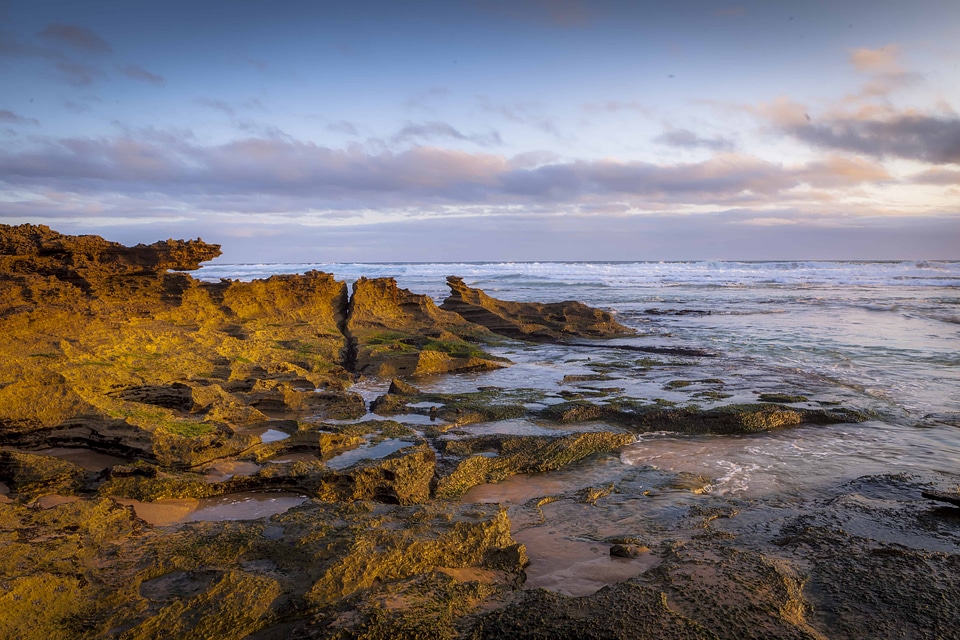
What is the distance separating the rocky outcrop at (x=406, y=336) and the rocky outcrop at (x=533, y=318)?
814mm

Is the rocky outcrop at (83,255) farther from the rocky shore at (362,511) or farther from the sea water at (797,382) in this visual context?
the sea water at (797,382)

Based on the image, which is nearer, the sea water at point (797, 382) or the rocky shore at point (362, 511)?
the rocky shore at point (362, 511)

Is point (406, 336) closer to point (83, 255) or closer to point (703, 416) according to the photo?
point (83, 255)

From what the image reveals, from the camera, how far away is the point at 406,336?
13.0 metres

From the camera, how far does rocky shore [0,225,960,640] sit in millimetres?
2787

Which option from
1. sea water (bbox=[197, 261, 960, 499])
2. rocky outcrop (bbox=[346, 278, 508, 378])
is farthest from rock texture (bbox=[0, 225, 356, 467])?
sea water (bbox=[197, 261, 960, 499])

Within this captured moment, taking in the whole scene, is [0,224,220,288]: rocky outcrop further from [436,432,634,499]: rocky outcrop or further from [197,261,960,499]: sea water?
[436,432,634,499]: rocky outcrop

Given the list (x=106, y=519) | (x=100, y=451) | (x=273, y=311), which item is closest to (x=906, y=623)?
(x=106, y=519)

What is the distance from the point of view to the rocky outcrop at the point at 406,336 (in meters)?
10.4

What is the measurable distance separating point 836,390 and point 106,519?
9403 millimetres

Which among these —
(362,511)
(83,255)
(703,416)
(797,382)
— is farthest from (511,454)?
(83,255)

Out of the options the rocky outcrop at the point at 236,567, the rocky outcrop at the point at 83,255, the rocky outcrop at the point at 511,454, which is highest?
the rocky outcrop at the point at 83,255

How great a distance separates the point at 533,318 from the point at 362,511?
1330cm

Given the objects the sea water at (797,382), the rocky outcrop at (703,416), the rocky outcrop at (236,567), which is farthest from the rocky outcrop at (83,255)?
the rocky outcrop at (703,416)
